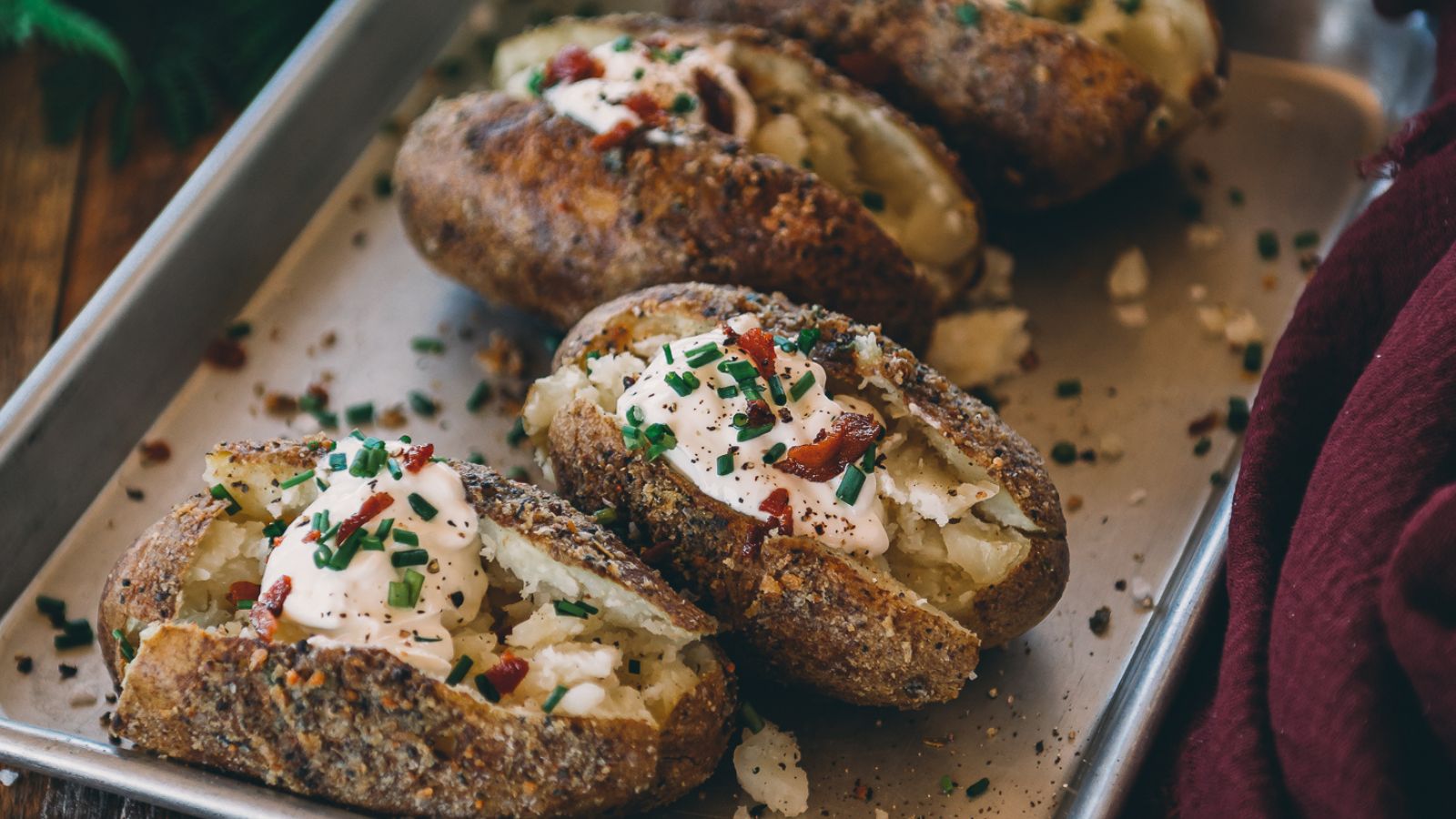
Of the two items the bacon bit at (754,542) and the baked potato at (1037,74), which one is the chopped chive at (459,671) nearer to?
the bacon bit at (754,542)

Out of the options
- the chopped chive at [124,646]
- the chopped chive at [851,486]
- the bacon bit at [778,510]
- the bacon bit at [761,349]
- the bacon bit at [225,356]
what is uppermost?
the bacon bit at [761,349]

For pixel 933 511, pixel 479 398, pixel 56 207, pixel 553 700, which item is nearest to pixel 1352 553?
pixel 933 511

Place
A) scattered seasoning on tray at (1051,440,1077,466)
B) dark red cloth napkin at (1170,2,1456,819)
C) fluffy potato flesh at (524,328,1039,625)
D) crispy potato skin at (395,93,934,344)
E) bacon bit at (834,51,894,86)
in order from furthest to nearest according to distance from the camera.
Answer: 1. bacon bit at (834,51,894,86)
2. scattered seasoning on tray at (1051,440,1077,466)
3. crispy potato skin at (395,93,934,344)
4. fluffy potato flesh at (524,328,1039,625)
5. dark red cloth napkin at (1170,2,1456,819)

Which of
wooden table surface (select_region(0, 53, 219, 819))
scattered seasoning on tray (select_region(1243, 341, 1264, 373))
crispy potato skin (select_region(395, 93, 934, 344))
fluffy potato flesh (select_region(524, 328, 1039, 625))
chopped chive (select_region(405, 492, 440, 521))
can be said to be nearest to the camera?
chopped chive (select_region(405, 492, 440, 521))

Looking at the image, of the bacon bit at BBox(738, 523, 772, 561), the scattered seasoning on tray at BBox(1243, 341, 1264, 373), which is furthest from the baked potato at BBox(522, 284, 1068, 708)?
the scattered seasoning on tray at BBox(1243, 341, 1264, 373)

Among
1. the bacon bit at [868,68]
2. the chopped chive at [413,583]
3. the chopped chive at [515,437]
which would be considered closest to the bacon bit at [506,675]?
the chopped chive at [413,583]

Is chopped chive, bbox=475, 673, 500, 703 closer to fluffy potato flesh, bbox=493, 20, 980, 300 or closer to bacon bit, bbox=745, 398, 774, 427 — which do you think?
bacon bit, bbox=745, 398, 774, 427

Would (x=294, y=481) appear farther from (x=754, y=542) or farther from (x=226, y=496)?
(x=754, y=542)
